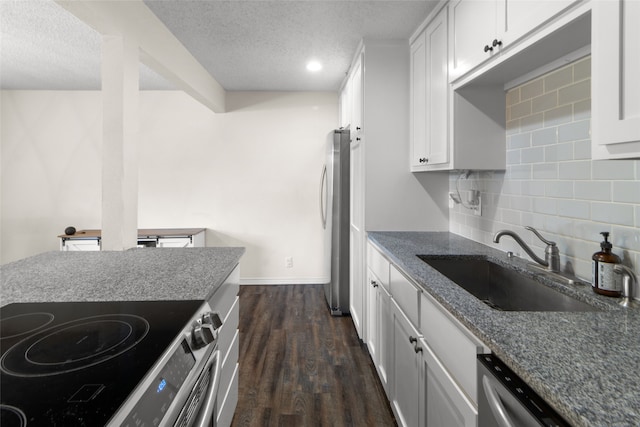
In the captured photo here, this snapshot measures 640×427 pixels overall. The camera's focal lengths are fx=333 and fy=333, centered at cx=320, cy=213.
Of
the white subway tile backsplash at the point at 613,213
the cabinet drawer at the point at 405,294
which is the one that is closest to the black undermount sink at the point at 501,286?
the cabinet drawer at the point at 405,294

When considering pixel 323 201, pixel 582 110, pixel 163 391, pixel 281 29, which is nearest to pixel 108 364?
pixel 163 391

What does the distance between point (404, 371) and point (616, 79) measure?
4.39 ft

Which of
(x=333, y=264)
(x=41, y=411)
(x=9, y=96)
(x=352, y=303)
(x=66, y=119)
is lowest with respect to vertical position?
(x=352, y=303)

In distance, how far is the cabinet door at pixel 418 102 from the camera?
2.25m

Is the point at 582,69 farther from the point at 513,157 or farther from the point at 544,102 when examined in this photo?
the point at 513,157

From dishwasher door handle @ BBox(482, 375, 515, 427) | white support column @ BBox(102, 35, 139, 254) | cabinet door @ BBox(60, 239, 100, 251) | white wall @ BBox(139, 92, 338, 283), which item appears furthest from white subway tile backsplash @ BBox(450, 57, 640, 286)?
cabinet door @ BBox(60, 239, 100, 251)

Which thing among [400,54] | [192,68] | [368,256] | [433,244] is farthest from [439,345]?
[192,68]

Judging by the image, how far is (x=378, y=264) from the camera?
2178 millimetres

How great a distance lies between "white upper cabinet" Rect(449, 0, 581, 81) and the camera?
1.13 metres

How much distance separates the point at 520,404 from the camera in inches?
26.8

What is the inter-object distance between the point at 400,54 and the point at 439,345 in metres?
2.19

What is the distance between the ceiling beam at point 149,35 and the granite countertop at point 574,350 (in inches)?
81.1

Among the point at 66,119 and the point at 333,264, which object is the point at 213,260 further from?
the point at 66,119

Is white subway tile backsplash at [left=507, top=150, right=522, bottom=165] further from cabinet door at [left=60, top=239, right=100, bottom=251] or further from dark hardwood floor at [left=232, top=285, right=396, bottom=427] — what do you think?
cabinet door at [left=60, top=239, right=100, bottom=251]
